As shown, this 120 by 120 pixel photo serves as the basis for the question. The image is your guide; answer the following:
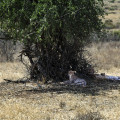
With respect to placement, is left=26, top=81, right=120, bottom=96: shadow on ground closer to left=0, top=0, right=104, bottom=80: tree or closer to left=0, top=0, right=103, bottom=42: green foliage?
left=0, top=0, right=104, bottom=80: tree

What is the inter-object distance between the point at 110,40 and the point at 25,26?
59.3 feet

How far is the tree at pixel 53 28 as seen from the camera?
8953 mm

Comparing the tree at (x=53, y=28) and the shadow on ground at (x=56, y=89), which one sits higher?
the tree at (x=53, y=28)

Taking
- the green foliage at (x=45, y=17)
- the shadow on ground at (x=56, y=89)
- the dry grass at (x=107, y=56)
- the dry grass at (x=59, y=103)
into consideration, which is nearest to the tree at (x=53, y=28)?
the green foliage at (x=45, y=17)

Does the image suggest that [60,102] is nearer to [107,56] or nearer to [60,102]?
[60,102]

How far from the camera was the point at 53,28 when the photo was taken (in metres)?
8.99

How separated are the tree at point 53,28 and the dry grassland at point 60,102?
0.96 metres

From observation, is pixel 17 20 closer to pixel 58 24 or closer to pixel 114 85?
pixel 58 24

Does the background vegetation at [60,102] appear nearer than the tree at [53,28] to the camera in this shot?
Yes

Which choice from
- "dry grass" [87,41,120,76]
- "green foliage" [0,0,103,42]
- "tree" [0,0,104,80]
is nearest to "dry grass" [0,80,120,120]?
"tree" [0,0,104,80]

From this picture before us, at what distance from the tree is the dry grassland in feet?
3.15

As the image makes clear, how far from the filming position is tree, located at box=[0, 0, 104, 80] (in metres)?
8.95

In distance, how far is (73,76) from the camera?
10.6 meters

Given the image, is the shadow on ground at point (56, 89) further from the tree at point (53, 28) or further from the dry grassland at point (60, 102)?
the tree at point (53, 28)
